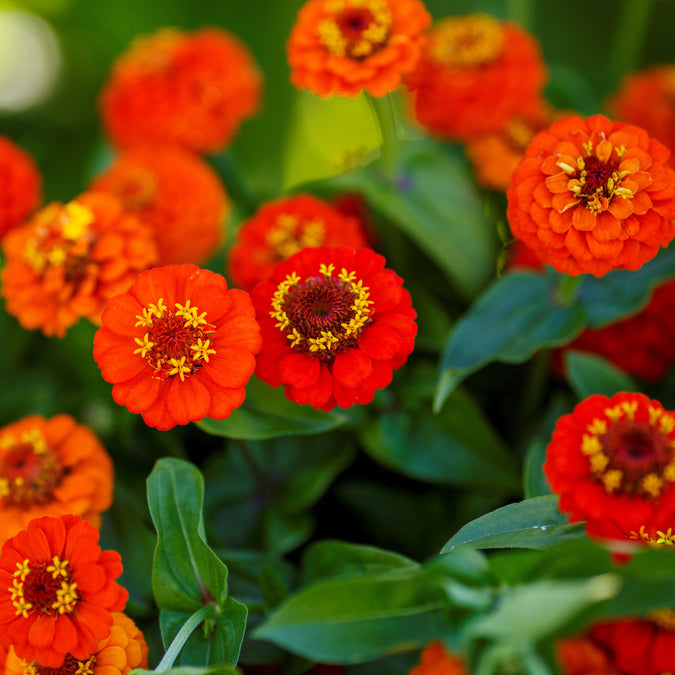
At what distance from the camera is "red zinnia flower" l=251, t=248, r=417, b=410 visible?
519mm

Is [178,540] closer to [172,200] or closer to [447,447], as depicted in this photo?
[447,447]

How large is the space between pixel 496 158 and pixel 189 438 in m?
0.49

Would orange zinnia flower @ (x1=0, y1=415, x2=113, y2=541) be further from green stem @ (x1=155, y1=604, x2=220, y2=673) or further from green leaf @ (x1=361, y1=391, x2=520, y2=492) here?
green leaf @ (x1=361, y1=391, x2=520, y2=492)

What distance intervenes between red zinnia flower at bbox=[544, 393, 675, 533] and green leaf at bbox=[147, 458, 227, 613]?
0.27 metres

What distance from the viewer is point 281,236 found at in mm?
694

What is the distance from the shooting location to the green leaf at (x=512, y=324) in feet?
2.22

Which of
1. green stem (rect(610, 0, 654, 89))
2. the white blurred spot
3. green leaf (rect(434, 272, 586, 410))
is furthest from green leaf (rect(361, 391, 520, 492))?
the white blurred spot

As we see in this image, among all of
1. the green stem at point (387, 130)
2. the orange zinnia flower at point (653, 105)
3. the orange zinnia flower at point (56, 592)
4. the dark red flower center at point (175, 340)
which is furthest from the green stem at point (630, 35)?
the orange zinnia flower at point (56, 592)

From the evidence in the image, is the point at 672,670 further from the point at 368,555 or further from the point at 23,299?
the point at 23,299

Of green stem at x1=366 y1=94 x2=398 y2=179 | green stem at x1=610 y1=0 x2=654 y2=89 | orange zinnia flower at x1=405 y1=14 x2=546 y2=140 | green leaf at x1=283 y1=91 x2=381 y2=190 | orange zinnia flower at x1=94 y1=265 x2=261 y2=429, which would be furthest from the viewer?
green leaf at x1=283 y1=91 x2=381 y2=190

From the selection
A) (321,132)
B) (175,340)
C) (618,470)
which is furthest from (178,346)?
(321,132)

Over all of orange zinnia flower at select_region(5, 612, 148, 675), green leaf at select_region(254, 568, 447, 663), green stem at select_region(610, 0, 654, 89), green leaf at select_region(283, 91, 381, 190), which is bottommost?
orange zinnia flower at select_region(5, 612, 148, 675)

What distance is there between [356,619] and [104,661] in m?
0.20

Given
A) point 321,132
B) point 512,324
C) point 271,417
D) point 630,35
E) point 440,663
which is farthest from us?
point 321,132
